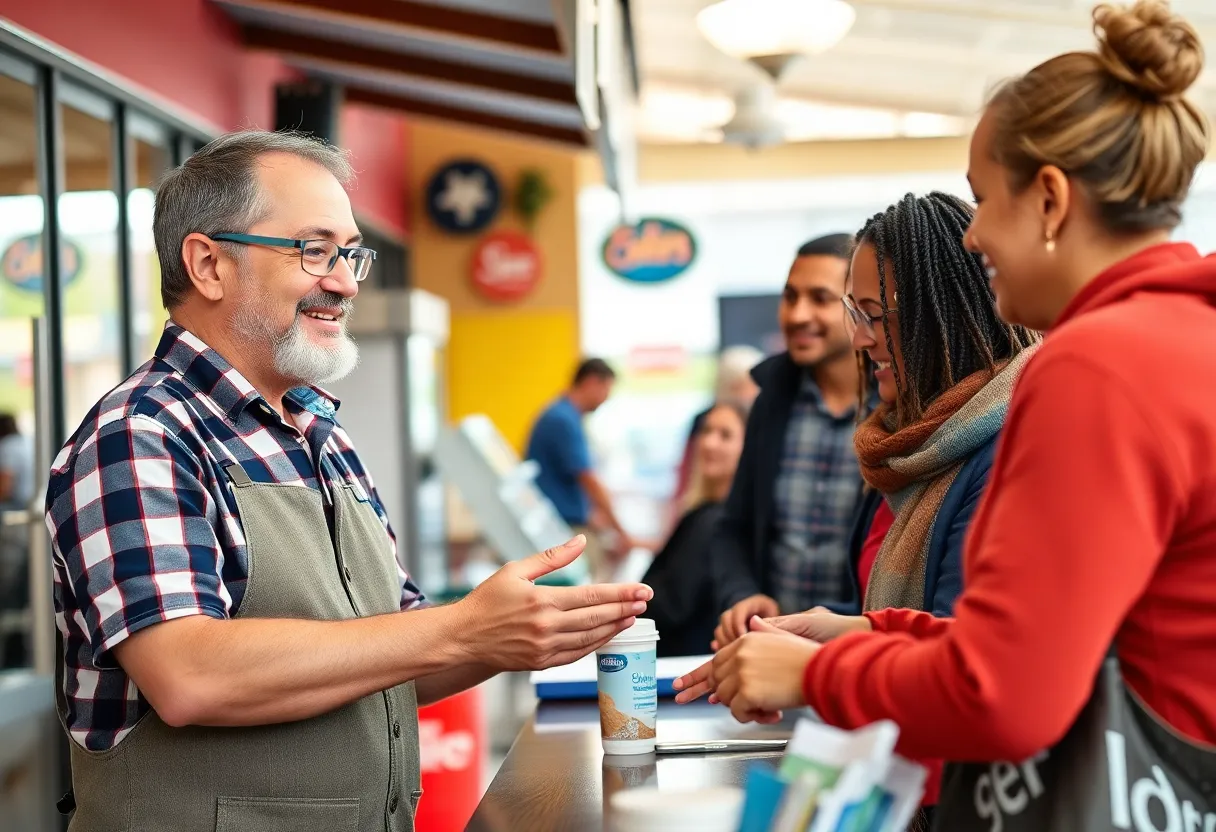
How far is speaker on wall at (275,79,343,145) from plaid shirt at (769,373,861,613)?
394cm

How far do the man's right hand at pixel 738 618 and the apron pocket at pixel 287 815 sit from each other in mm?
635

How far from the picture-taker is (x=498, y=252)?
1054 cm

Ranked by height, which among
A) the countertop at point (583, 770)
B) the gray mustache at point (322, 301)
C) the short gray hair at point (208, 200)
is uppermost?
the short gray hair at point (208, 200)

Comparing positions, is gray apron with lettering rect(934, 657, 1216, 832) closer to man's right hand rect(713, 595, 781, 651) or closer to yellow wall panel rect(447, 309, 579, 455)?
man's right hand rect(713, 595, 781, 651)

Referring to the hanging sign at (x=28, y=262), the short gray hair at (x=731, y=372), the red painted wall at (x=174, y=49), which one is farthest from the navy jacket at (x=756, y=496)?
the short gray hair at (x=731, y=372)

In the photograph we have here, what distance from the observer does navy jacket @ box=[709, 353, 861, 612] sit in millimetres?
3225

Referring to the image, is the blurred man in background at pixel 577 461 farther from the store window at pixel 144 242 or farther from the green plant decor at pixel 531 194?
the store window at pixel 144 242

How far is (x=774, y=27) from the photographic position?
16.3 feet

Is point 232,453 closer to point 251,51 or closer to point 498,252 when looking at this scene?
point 251,51

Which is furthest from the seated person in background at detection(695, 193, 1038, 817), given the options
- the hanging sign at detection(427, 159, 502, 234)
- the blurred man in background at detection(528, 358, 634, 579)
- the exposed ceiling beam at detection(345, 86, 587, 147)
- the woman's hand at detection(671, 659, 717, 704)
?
the hanging sign at detection(427, 159, 502, 234)

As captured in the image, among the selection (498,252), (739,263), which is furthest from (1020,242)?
(739,263)

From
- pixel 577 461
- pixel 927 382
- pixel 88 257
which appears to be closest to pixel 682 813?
pixel 927 382

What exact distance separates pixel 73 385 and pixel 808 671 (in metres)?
3.64

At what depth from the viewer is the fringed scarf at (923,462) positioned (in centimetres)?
190
